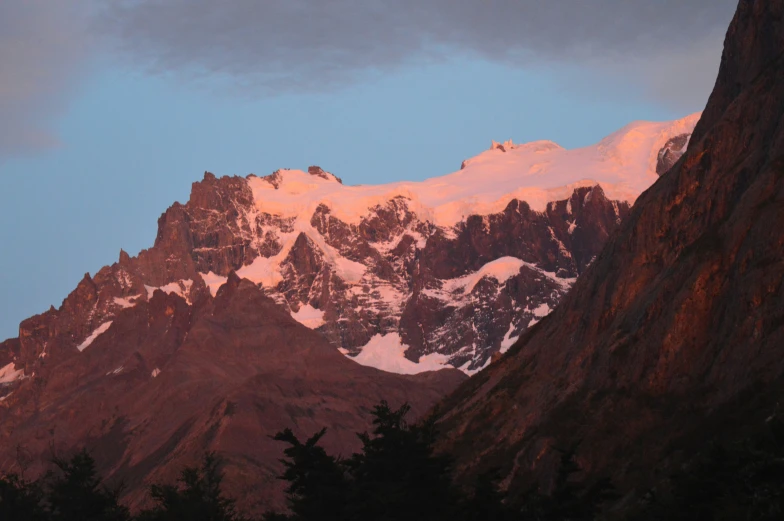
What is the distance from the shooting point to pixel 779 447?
62625mm

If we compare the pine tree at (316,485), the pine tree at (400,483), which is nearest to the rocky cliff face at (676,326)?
the pine tree at (400,483)

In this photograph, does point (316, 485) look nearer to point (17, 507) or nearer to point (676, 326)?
point (17, 507)

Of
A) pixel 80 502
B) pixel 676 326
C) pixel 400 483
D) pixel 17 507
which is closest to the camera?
pixel 400 483

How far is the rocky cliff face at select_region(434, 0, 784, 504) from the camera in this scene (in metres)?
114

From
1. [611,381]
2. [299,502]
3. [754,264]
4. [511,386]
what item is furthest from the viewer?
[511,386]

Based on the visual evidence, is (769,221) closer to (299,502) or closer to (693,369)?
(693,369)

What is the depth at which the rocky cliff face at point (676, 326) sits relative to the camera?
4471 inches

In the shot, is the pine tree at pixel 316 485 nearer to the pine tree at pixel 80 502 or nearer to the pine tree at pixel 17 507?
the pine tree at pixel 80 502

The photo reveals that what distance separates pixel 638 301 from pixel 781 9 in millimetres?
34612

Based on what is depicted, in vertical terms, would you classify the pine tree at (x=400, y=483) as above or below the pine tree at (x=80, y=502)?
below

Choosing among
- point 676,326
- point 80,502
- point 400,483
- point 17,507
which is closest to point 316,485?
point 400,483

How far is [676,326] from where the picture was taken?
4946 inches

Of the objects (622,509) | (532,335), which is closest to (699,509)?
(622,509)

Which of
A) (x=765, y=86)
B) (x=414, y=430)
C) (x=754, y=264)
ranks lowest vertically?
(x=414, y=430)
